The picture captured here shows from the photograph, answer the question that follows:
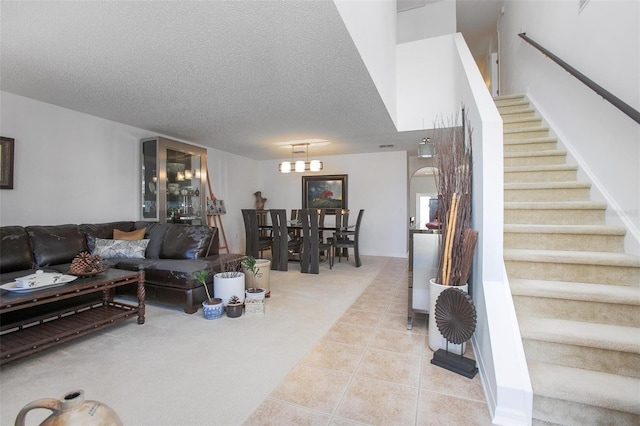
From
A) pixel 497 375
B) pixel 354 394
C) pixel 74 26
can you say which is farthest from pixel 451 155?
pixel 74 26

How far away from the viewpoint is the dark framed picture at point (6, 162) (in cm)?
323

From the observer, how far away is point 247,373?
195cm

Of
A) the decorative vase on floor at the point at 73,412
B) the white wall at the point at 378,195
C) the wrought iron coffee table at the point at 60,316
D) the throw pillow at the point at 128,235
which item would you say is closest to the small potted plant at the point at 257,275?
the wrought iron coffee table at the point at 60,316

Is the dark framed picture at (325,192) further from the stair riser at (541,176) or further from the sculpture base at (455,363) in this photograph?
the sculpture base at (455,363)

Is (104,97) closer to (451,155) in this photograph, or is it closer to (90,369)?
(90,369)

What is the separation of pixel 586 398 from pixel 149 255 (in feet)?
13.8

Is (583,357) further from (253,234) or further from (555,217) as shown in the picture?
(253,234)

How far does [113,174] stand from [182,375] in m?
3.67

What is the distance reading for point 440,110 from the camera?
14.4 feet

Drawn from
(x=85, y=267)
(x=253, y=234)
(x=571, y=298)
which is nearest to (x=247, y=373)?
(x=85, y=267)

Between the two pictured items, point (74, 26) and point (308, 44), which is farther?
point (308, 44)

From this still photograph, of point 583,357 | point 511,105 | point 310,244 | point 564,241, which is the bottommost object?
point 583,357

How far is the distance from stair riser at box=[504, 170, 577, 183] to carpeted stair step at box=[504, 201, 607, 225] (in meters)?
0.44

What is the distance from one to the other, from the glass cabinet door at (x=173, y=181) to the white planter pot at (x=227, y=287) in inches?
84.2
